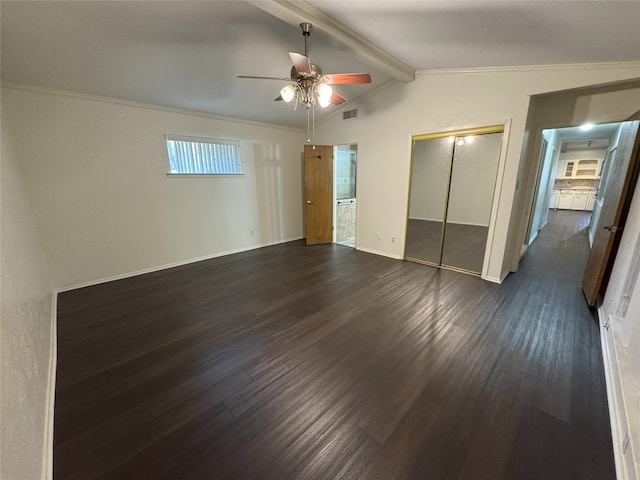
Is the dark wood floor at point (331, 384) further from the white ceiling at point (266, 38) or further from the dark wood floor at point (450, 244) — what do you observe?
the white ceiling at point (266, 38)

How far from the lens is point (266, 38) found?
2.56 meters

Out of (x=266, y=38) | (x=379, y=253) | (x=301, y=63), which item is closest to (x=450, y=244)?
(x=379, y=253)

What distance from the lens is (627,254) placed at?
87.4 inches

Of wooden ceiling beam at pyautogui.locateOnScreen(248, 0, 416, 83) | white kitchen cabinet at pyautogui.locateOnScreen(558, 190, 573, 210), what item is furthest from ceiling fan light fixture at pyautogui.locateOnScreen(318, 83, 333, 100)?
white kitchen cabinet at pyautogui.locateOnScreen(558, 190, 573, 210)

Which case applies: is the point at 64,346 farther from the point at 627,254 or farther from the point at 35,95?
the point at 627,254

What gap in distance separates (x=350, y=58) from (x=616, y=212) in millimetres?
3426

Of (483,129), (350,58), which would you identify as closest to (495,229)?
(483,129)

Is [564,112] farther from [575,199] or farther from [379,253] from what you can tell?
[575,199]

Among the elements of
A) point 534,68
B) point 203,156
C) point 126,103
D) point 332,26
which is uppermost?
point 332,26

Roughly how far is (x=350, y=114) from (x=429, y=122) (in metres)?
1.63

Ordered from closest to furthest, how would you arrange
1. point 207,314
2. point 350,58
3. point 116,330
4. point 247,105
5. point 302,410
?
1. point 302,410
2. point 116,330
3. point 207,314
4. point 350,58
5. point 247,105

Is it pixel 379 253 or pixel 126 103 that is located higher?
pixel 126 103

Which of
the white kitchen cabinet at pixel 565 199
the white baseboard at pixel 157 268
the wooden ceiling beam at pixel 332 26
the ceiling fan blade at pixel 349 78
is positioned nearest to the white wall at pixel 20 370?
the white baseboard at pixel 157 268

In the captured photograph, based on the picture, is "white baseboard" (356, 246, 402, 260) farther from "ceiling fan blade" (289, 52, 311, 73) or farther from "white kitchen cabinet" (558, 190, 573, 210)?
"white kitchen cabinet" (558, 190, 573, 210)
